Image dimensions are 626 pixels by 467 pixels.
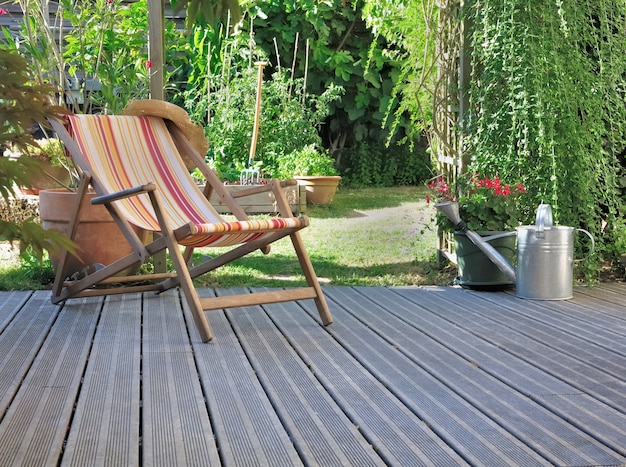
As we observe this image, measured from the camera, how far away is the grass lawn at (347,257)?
14.4 ft

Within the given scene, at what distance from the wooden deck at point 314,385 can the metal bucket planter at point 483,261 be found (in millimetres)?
376

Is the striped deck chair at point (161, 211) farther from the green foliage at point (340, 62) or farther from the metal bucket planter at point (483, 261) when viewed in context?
the green foliage at point (340, 62)

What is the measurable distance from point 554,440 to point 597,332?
4.41 ft

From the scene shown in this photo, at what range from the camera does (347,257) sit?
516 cm

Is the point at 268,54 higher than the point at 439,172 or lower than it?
higher

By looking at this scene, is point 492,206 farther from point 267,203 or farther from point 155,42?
point 267,203

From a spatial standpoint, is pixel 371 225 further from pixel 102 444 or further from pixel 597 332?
pixel 102 444

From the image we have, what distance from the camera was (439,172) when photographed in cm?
497

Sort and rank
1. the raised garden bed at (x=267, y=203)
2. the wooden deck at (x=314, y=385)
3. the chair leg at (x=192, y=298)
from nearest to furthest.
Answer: the wooden deck at (x=314, y=385), the chair leg at (x=192, y=298), the raised garden bed at (x=267, y=203)

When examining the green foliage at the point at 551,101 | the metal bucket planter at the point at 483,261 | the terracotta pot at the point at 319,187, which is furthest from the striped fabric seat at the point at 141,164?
the terracotta pot at the point at 319,187

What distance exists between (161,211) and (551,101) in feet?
6.74

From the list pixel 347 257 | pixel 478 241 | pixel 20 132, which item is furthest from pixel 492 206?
pixel 20 132

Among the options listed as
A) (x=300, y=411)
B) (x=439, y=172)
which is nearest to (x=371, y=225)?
(x=439, y=172)

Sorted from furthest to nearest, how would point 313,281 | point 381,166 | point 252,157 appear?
point 381,166 → point 252,157 → point 313,281
